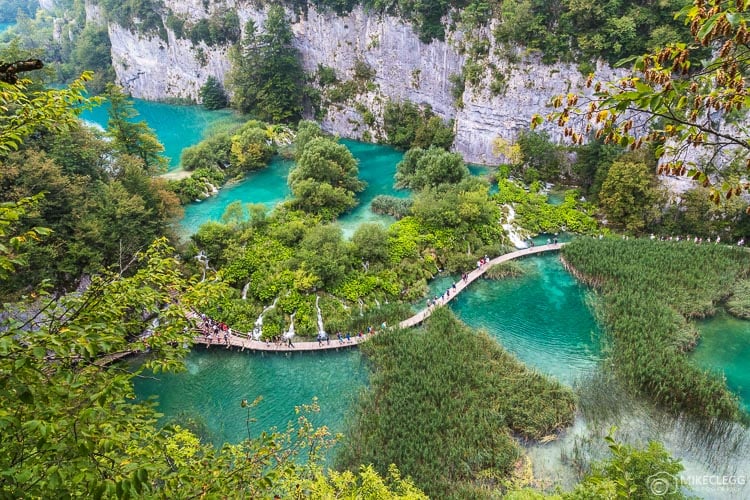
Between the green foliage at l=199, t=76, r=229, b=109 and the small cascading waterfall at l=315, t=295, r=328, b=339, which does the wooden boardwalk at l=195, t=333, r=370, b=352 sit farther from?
the green foliage at l=199, t=76, r=229, b=109

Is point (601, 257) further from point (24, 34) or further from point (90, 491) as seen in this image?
point (24, 34)

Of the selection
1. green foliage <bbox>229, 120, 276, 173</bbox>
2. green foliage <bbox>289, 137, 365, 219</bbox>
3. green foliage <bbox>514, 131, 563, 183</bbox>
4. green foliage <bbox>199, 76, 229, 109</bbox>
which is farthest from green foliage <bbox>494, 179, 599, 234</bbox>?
green foliage <bbox>199, 76, 229, 109</bbox>

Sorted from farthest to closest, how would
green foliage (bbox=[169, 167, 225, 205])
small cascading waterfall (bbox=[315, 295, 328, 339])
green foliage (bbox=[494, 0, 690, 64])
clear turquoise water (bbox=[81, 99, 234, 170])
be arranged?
A: clear turquoise water (bbox=[81, 99, 234, 170]) → green foliage (bbox=[169, 167, 225, 205]) → green foliage (bbox=[494, 0, 690, 64]) → small cascading waterfall (bbox=[315, 295, 328, 339])

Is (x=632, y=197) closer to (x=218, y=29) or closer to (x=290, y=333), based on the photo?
(x=290, y=333)

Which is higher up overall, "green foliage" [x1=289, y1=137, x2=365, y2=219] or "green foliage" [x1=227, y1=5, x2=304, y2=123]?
"green foliage" [x1=227, y1=5, x2=304, y2=123]

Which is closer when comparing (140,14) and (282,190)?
(282,190)

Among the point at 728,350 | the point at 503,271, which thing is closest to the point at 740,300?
the point at 728,350
